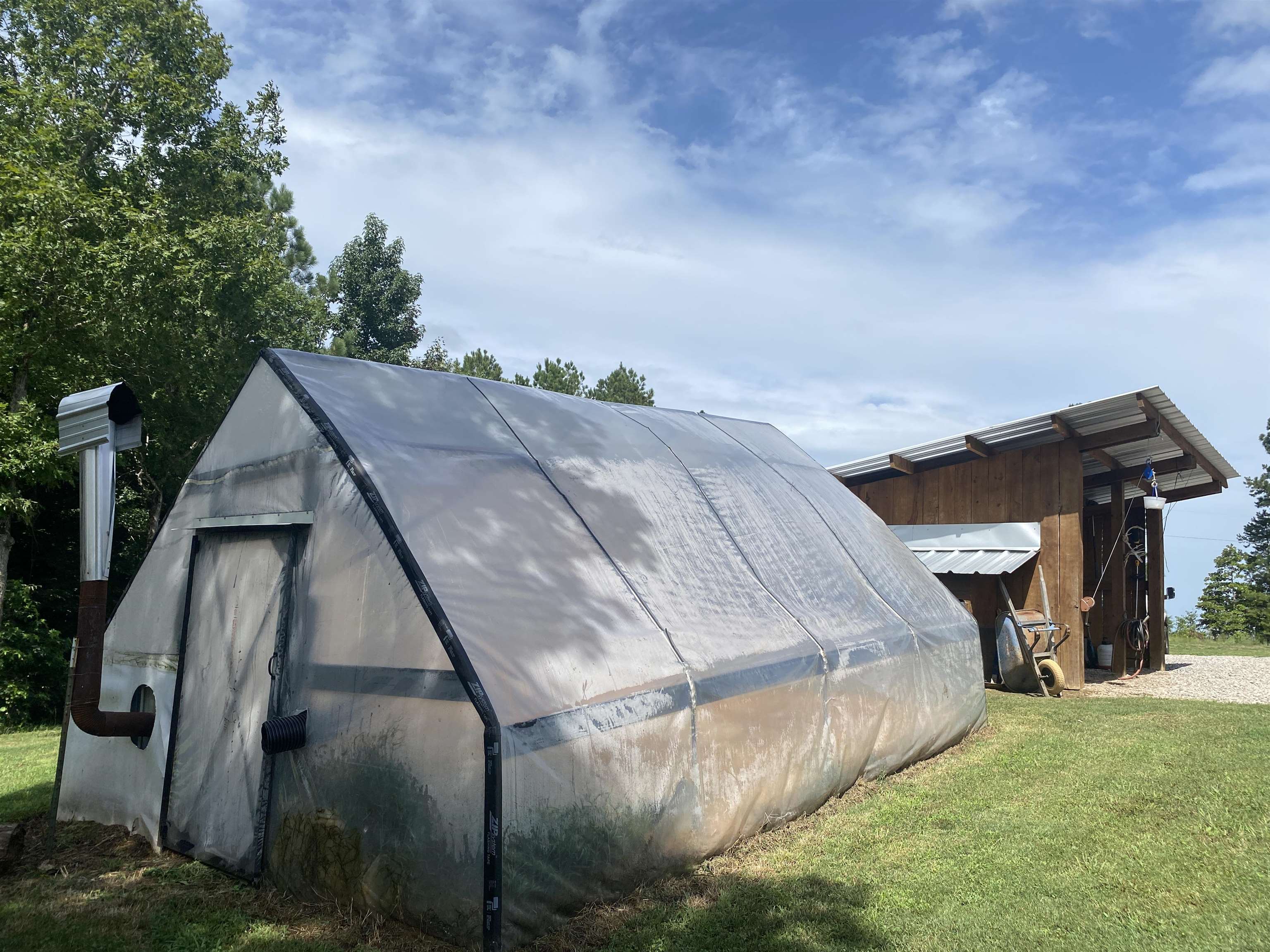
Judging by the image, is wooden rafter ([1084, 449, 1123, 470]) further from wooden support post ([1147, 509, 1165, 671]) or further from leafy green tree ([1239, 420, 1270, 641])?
leafy green tree ([1239, 420, 1270, 641])

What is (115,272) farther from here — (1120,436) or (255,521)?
(1120,436)

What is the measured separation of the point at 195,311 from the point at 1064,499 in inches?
560

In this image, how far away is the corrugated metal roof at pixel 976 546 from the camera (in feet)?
38.6

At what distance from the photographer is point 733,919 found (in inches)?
160

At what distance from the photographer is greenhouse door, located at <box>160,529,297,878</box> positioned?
4754mm

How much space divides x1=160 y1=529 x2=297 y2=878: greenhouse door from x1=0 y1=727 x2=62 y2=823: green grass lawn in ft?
6.57

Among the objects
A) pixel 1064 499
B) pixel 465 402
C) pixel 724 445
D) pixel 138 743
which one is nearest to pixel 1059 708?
pixel 1064 499

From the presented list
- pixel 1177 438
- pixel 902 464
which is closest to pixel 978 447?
pixel 902 464

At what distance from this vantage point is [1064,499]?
11805 mm

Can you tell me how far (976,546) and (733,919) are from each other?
376 inches

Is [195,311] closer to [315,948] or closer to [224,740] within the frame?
[224,740]

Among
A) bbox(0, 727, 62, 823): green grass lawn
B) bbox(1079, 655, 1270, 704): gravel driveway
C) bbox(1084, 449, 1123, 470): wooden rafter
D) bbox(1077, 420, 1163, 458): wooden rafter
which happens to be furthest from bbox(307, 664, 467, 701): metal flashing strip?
bbox(1084, 449, 1123, 470): wooden rafter

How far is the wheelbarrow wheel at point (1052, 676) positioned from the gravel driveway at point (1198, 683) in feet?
1.01

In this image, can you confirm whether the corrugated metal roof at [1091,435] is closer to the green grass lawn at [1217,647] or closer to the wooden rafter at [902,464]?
the wooden rafter at [902,464]
